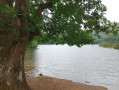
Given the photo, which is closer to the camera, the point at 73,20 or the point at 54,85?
the point at 73,20

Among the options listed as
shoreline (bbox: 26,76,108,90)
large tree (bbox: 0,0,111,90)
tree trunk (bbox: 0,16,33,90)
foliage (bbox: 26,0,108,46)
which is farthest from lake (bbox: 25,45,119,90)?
tree trunk (bbox: 0,16,33,90)

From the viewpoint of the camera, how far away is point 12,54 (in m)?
8.17

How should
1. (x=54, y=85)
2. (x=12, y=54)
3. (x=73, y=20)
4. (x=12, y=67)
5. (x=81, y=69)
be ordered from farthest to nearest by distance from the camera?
(x=81, y=69)
(x=54, y=85)
(x=73, y=20)
(x=12, y=67)
(x=12, y=54)

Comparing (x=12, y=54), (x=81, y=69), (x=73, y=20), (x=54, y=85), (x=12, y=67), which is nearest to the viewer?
(x=12, y=54)

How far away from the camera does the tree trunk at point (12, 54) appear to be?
25.9ft

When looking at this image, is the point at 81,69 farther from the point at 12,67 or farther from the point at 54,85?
the point at 12,67

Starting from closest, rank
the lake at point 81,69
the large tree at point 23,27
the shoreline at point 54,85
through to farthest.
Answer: the large tree at point 23,27 < the shoreline at point 54,85 < the lake at point 81,69

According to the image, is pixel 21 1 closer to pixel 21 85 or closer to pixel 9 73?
pixel 9 73

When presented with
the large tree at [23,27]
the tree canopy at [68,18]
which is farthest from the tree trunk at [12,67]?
the tree canopy at [68,18]

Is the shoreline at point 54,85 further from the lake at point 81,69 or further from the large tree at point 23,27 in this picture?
the lake at point 81,69

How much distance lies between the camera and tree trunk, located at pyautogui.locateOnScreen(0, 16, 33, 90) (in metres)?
7.91

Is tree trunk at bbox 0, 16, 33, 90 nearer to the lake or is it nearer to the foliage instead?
the foliage

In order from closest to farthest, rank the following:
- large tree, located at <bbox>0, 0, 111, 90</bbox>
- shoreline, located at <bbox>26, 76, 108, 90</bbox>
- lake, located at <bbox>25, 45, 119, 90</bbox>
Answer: large tree, located at <bbox>0, 0, 111, 90</bbox>, shoreline, located at <bbox>26, 76, 108, 90</bbox>, lake, located at <bbox>25, 45, 119, 90</bbox>

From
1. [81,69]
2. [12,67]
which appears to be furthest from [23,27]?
[81,69]
